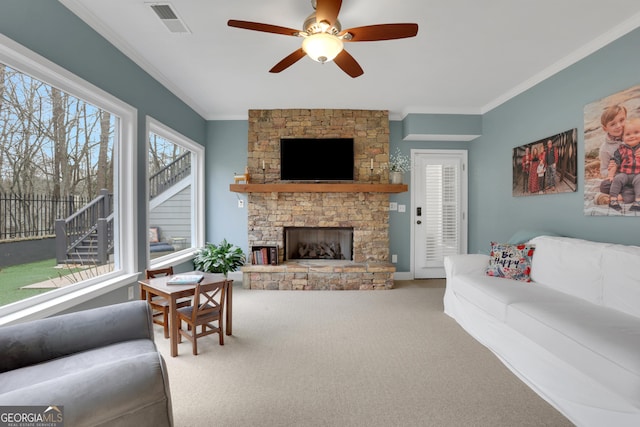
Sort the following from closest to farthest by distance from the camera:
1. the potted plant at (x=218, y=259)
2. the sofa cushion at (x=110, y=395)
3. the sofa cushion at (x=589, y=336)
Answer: the sofa cushion at (x=110, y=395) → the sofa cushion at (x=589, y=336) → the potted plant at (x=218, y=259)

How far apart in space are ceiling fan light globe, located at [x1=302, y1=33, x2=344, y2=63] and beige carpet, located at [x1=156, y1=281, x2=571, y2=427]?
7.32 ft

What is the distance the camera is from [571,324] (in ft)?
5.65

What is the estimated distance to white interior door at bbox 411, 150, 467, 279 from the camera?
4.64 m

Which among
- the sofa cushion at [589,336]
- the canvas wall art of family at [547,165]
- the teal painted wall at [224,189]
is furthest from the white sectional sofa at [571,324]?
the teal painted wall at [224,189]

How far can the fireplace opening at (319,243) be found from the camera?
4.64 m

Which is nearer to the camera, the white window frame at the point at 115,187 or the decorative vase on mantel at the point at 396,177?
the white window frame at the point at 115,187

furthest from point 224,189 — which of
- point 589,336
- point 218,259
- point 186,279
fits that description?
point 589,336

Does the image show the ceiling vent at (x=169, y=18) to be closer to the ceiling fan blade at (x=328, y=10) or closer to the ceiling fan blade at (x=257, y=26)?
the ceiling fan blade at (x=257, y=26)

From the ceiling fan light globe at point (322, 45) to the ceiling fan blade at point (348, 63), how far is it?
0.78ft

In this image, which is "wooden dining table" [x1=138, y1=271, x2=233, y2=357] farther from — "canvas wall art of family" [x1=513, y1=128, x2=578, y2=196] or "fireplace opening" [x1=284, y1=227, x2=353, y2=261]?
"canvas wall art of family" [x1=513, y1=128, x2=578, y2=196]

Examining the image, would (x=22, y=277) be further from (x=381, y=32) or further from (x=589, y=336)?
(x=589, y=336)

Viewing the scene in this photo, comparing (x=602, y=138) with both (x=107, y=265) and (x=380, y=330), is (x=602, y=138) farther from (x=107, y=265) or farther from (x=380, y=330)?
(x=107, y=265)

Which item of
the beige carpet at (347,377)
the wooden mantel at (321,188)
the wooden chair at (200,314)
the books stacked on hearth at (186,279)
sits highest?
the wooden mantel at (321,188)

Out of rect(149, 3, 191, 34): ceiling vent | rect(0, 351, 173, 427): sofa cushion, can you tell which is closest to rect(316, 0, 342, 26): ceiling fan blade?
rect(149, 3, 191, 34): ceiling vent
